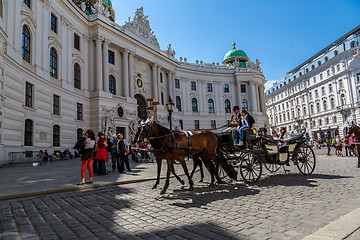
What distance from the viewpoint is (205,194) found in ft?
20.3

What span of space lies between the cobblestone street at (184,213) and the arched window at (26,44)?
16921mm

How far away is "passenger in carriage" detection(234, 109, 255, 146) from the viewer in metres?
8.14

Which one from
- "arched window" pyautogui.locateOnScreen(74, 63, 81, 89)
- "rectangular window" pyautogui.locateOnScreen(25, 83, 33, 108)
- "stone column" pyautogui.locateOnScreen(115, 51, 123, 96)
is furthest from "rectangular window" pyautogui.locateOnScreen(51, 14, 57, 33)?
"stone column" pyautogui.locateOnScreen(115, 51, 123, 96)

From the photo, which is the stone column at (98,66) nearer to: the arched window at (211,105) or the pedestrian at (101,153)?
the pedestrian at (101,153)

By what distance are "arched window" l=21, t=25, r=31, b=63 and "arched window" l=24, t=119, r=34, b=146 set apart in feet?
17.0

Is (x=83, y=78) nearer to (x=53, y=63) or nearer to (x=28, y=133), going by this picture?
(x=53, y=63)

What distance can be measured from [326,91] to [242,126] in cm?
6159

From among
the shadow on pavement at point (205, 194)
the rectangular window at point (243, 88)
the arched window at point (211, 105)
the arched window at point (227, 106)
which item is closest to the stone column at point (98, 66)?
the shadow on pavement at point (205, 194)

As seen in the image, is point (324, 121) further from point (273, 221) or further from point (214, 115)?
point (273, 221)

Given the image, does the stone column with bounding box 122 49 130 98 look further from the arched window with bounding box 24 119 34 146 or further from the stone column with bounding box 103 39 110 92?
the arched window with bounding box 24 119 34 146

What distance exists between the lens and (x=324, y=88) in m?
59.2

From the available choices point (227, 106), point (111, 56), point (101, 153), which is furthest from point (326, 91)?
point (101, 153)

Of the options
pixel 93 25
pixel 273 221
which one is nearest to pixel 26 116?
pixel 93 25

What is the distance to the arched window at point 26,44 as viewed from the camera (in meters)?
18.7
